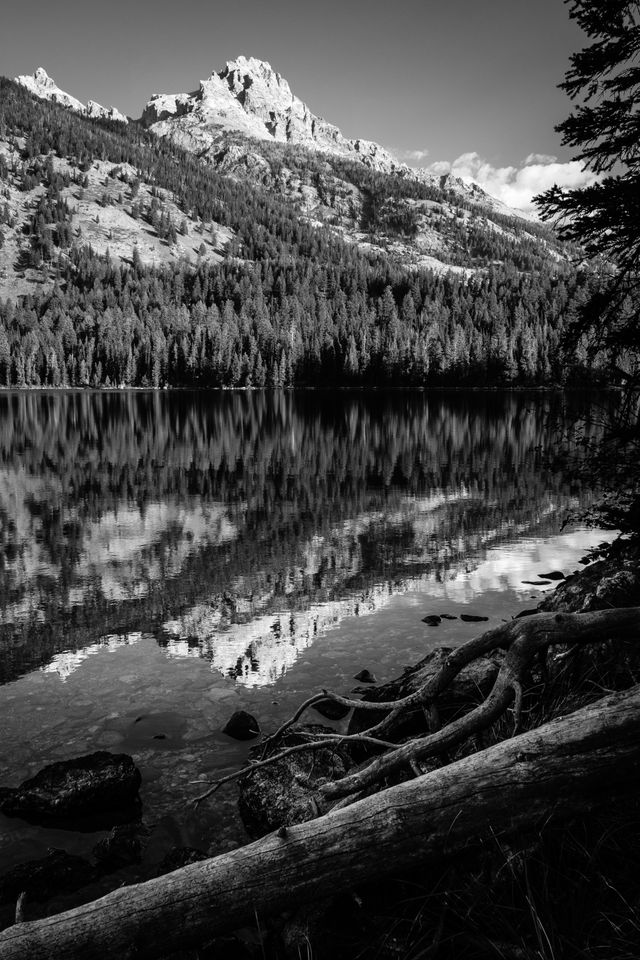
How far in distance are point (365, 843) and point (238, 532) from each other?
1767 cm

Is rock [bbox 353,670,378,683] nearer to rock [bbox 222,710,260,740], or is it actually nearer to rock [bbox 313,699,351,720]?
rock [bbox 313,699,351,720]

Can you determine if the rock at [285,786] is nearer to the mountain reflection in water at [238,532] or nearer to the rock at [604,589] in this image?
the mountain reflection in water at [238,532]

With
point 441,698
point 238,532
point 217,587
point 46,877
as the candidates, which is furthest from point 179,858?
point 238,532

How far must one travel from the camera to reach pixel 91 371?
181 meters

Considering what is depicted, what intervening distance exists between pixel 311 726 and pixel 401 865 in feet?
15.6

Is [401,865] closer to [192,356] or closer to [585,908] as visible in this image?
[585,908]

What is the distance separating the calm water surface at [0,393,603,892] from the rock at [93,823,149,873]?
232mm

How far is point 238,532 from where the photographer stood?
68.7 ft

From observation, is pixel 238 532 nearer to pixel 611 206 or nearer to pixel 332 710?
pixel 332 710

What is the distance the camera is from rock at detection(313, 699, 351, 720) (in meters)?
9.17

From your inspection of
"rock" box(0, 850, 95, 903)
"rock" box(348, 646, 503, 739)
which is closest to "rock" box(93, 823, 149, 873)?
"rock" box(0, 850, 95, 903)

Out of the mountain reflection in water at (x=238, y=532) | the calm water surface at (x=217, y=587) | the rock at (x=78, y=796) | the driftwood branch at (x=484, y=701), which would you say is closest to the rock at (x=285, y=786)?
the calm water surface at (x=217, y=587)

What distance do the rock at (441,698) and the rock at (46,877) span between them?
3584 millimetres

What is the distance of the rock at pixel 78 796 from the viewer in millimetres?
6902
